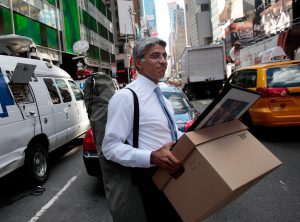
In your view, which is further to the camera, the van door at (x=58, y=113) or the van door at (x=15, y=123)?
the van door at (x=58, y=113)

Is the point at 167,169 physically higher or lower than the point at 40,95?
lower

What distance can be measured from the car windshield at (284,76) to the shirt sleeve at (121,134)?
255 inches

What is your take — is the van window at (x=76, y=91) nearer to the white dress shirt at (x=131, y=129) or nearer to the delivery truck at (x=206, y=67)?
the white dress shirt at (x=131, y=129)

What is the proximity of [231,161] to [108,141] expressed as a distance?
671mm

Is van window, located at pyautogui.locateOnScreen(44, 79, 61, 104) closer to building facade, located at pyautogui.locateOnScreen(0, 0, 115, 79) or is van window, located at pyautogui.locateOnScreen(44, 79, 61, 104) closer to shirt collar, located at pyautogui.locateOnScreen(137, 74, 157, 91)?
shirt collar, located at pyautogui.locateOnScreen(137, 74, 157, 91)

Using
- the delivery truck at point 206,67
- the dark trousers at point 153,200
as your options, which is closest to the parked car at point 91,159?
the dark trousers at point 153,200

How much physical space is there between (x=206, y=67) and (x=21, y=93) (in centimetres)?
1926

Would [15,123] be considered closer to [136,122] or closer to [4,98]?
[4,98]

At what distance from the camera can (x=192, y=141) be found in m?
1.81

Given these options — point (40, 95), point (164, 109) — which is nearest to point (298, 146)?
point (40, 95)

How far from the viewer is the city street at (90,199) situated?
438 centimetres

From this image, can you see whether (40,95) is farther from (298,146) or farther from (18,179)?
(298,146)

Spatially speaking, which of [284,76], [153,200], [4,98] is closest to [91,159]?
[4,98]

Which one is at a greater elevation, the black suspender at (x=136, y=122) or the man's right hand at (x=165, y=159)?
the black suspender at (x=136, y=122)
